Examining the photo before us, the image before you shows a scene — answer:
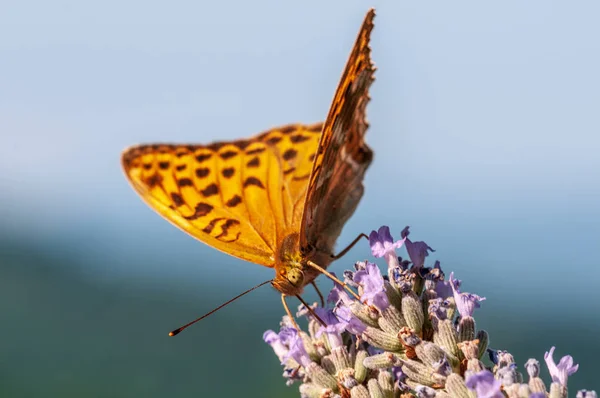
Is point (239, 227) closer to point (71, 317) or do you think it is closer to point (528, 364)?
point (528, 364)

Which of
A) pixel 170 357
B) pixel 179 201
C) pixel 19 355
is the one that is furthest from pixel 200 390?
pixel 179 201

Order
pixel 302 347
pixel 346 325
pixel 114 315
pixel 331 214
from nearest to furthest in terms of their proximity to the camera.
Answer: pixel 346 325 < pixel 302 347 < pixel 331 214 < pixel 114 315

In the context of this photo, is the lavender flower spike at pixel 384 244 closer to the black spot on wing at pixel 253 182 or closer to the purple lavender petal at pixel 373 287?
the purple lavender petal at pixel 373 287

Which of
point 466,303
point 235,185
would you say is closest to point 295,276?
point 235,185

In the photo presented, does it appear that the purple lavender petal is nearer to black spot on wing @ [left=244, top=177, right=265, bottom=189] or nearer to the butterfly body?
the butterfly body

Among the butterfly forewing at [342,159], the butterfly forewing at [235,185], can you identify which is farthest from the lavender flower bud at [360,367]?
the butterfly forewing at [235,185]
